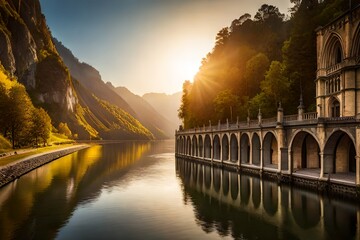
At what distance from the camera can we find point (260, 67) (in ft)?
290

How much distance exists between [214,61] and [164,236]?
101 meters

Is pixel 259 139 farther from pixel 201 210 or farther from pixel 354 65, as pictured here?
pixel 201 210

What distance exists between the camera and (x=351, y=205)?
30.4 meters

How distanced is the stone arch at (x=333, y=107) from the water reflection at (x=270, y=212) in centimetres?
1376

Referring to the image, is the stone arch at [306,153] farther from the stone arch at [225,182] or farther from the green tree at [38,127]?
the green tree at [38,127]

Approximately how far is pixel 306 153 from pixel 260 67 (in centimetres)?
4730

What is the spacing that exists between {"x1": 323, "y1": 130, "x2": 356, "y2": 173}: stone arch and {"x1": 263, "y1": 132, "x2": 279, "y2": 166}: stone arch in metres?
12.0

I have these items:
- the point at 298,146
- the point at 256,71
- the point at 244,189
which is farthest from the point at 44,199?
the point at 256,71

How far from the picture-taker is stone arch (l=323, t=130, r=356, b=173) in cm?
3697

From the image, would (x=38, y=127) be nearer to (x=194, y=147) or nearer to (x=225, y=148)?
(x=194, y=147)

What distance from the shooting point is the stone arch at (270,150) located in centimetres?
5055

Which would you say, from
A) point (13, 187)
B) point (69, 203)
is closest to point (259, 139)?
point (69, 203)

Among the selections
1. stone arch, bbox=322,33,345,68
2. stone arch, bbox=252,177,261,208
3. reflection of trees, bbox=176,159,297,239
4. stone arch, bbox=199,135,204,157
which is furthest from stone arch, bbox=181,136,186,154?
reflection of trees, bbox=176,159,297,239

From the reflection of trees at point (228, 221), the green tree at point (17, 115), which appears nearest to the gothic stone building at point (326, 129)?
the reflection of trees at point (228, 221)
